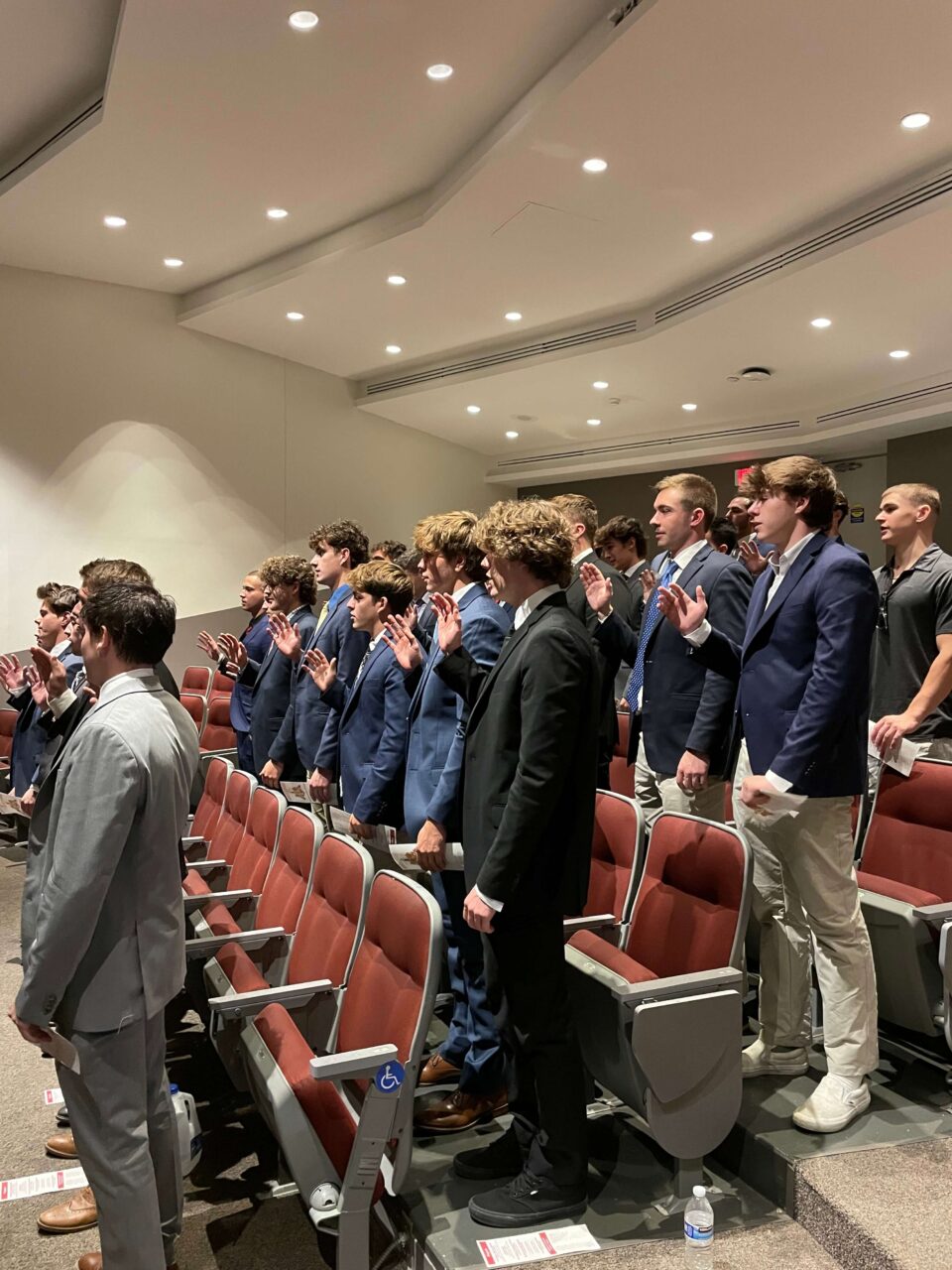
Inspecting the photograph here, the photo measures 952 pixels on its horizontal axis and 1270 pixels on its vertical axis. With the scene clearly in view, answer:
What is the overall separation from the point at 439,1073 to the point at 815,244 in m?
5.08

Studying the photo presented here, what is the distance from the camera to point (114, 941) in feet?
5.91

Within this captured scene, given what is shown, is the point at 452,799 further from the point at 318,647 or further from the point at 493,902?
the point at 318,647

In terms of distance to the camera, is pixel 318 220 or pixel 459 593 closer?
pixel 459 593

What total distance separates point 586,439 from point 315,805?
25.2 feet

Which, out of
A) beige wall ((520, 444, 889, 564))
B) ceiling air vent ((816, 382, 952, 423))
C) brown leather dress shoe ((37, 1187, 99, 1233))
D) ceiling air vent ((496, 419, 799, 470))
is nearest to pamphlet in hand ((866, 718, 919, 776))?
brown leather dress shoe ((37, 1187, 99, 1233))

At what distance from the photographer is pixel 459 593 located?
2859mm

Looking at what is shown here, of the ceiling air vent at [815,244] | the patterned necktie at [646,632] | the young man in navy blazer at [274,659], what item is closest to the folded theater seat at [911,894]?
the patterned necktie at [646,632]

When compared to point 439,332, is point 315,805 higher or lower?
lower

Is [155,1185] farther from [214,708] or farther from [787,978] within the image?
[214,708]

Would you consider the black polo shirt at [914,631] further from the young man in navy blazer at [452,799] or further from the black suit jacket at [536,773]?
the black suit jacket at [536,773]

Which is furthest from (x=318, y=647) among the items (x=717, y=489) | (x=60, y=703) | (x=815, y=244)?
(x=717, y=489)

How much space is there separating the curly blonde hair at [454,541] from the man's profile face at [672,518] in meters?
0.58

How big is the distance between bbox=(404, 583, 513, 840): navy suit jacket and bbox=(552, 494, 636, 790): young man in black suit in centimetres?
33

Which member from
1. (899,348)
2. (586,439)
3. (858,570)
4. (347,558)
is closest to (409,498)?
(586,439)
